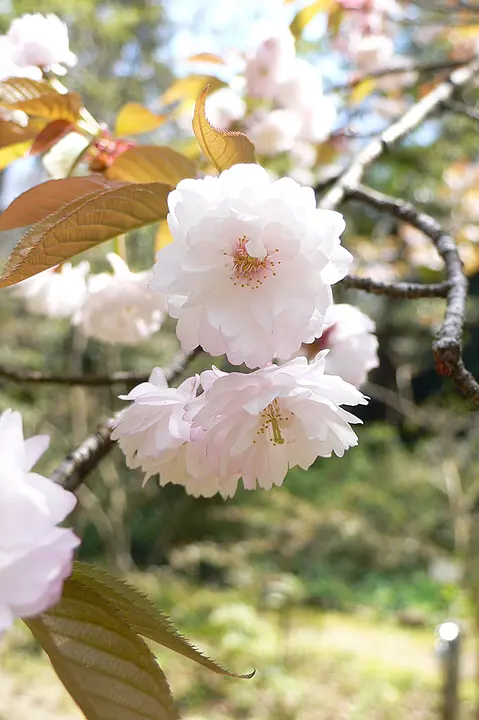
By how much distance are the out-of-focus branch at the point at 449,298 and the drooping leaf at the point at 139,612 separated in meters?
0.15

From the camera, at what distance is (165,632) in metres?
0.26

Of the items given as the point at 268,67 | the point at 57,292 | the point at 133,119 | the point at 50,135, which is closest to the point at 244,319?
the point at 50,135

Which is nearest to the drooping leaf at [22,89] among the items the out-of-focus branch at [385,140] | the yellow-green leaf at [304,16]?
the out-of-focus branch at [385,140]

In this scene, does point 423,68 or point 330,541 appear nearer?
point 423,68

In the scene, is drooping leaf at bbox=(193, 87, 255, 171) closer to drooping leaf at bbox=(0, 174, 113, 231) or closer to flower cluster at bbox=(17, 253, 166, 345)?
drooping leaf at bbox=(0, 174, 113, 231)

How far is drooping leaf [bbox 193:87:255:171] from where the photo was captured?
1.11 feet

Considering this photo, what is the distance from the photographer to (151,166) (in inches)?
18.2

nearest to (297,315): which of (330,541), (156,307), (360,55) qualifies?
(156,307)

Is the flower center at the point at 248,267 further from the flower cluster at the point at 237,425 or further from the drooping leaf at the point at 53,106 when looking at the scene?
the drooping leaf at the point at 53,106

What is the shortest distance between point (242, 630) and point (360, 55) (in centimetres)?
289

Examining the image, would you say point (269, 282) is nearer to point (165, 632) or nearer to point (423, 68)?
point (165, 632)

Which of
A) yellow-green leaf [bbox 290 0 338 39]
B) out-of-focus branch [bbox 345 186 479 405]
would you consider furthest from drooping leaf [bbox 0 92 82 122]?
yellow-green leaf [bbox 290 0 338 39]

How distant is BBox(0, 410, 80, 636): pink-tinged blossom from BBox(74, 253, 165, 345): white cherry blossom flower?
36 centimetres

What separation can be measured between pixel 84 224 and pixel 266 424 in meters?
0.14
